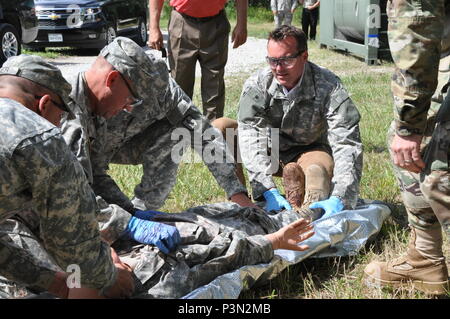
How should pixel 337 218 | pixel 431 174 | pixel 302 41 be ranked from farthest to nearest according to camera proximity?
pixel 302 41, pixel 337 218, pixel 431 174

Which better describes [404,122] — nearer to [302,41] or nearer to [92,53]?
[302,41]

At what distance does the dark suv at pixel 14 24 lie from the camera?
37.1 ft

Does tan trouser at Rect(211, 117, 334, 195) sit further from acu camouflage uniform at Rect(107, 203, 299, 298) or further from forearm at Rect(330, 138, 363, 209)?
acu camouflage uniform at Rect(107, 203, 299, 298)

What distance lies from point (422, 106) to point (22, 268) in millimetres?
1733

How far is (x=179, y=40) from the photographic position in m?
5.66

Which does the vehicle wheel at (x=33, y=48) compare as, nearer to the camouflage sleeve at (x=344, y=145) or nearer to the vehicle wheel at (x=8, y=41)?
the vehicle wheel at (x=8, y=41)

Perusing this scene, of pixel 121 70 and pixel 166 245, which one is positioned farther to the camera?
pixel 121 70

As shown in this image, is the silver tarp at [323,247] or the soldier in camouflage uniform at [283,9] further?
the soldier in camouflage uniform at [283,9]

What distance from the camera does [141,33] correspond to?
53.1 ft

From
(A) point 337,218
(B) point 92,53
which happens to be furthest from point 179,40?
(B) point 92,53

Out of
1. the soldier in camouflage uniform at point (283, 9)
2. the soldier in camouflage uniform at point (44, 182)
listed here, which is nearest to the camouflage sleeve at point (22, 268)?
the soldier in camouflage uniform at point (44, 182)

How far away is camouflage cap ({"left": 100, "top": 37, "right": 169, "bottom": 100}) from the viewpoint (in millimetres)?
3441

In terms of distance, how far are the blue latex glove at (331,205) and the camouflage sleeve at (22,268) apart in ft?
5.88

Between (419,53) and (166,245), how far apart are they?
1404 millimetres
